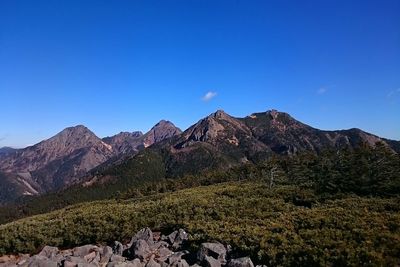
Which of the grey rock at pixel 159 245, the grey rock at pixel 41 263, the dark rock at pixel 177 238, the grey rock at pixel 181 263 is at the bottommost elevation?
the grey rock at pixel 181 263

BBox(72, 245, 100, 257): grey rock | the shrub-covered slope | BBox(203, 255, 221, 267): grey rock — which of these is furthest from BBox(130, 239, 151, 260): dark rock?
BBox(203, 255, 221, 267): grey rock

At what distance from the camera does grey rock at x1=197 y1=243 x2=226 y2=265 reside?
1889 cm

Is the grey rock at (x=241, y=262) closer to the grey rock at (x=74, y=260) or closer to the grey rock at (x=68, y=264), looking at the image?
the grey rock at (x=74, y=260)

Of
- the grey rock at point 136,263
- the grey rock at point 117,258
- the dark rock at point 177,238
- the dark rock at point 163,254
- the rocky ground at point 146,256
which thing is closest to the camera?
the rocky ground at point 146,256

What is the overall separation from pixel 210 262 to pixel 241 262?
1.46m

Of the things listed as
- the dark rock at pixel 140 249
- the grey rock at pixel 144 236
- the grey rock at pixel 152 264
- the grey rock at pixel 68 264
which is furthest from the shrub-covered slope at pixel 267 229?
the grey rock at pixel 68 264

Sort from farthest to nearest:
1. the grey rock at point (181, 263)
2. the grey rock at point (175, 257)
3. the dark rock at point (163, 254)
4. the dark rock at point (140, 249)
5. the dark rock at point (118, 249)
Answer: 1. the dark rock at point (118, 249)
2. the dark rock at point (140, 249)
3. the dark rock at point (163, 254)
4. the grey rock at point (175, 257)
5. the grey rock at point (181, 263)

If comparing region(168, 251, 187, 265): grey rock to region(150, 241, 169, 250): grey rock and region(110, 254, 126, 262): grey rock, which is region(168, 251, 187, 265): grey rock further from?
region(110, 254, 126, 262): grey rock

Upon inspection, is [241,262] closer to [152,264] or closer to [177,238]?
[152,264]

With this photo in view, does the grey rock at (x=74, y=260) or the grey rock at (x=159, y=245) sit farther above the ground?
the grey rock at (x=159, y=245)

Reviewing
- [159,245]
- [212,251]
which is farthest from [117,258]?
[212,251]

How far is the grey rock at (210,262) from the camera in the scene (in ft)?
59.0

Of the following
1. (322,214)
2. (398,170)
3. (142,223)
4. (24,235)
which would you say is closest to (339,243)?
(322,214)

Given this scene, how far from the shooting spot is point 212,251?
62.9 feet
